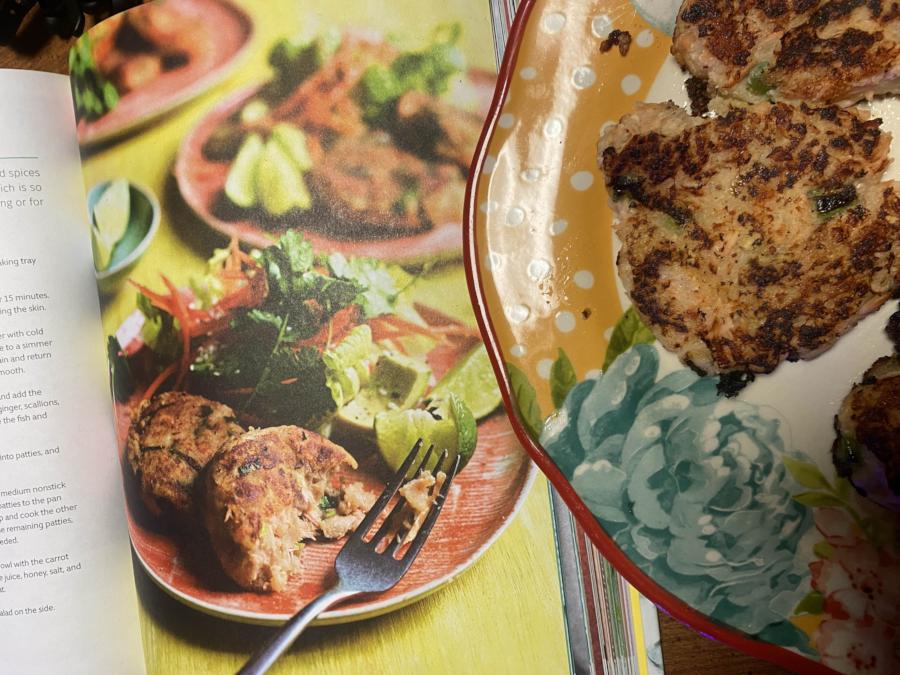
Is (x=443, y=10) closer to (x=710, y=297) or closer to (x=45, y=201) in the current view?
(x=710, y=297)

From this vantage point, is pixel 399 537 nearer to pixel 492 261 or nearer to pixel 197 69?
pixel 492 261

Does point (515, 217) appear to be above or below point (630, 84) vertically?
below

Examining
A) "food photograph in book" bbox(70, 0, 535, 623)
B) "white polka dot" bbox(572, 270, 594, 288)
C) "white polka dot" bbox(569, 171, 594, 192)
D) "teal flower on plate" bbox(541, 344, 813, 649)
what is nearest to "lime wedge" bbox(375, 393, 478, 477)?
"food photograph in book" bbox(70, 0, 535, 623)

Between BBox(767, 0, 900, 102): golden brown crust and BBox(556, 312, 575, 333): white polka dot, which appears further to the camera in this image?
BBox(556, 312, 575, 333): white polka dot

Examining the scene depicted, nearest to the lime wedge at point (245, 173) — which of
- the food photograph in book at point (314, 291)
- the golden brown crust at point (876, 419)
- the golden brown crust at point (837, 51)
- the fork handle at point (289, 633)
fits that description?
the food photograph in book at point (314, 291)

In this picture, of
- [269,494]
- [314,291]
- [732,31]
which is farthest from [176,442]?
[732,31]

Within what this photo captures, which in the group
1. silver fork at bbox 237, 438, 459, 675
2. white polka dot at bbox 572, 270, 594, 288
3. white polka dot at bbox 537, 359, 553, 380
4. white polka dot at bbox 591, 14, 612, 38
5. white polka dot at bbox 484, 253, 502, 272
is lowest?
silver fork at bbox 237, 438, 459, 675

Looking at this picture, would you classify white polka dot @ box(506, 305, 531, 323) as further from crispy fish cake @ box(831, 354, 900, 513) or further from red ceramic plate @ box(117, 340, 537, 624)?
crispy fish cake @ box(831, 354, 900, 513)
